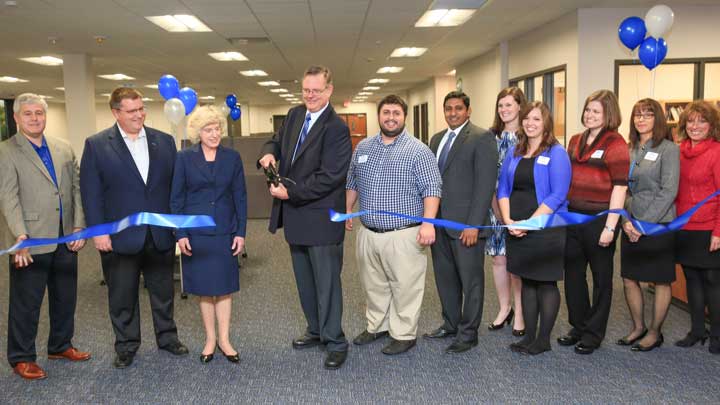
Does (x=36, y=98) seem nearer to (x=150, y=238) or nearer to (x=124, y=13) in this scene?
(x=150, y=238)

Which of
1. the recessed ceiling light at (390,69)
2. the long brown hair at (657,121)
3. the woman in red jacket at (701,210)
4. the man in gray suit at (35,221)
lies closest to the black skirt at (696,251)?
the woman in red jacket at (701,210)

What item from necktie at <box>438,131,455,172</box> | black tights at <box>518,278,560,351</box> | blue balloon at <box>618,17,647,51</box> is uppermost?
blue balloon at <box>618,17,647,51</box>

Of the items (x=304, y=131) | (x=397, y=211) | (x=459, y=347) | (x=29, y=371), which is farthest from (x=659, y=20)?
(x=29, y=371)

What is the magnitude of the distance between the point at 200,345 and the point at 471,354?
1.70 meters

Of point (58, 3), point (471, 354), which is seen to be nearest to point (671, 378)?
point (471, 354)

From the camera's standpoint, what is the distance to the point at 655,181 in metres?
3.30

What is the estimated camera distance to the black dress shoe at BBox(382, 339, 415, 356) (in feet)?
11.1

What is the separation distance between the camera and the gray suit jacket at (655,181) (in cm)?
323

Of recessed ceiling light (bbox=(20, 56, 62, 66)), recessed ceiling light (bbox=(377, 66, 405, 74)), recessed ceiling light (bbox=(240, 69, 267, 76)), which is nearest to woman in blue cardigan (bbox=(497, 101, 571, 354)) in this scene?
recessed ceiling light (bbox=(20, 56, 62, 66))

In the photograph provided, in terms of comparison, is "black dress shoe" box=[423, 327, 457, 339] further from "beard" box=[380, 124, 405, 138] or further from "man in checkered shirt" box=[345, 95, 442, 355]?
"beard" box=[380, 124, 405, 138]

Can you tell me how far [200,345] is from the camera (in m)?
3.61

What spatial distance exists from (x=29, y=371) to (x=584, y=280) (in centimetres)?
323

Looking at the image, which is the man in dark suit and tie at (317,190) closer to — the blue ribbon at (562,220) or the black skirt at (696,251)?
the blue ribbon at (562,220)

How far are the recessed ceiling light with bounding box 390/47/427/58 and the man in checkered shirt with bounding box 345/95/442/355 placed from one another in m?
9.22
